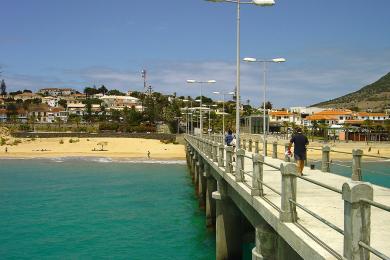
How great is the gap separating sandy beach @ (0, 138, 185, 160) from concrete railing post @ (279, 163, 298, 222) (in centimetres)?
6382

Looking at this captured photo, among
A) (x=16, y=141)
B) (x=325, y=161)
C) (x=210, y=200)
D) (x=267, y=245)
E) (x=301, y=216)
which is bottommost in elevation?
(x=210, y=200)

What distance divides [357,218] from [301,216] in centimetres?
294

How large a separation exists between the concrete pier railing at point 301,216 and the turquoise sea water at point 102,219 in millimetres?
3516

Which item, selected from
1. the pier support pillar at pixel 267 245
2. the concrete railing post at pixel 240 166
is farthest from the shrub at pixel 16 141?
the pier support pillar at pixel 267 245

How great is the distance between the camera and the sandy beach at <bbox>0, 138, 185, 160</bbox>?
74537 millimetres

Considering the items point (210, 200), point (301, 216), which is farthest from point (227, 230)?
point (301, 216)

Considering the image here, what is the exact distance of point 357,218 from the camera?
439 centimetres

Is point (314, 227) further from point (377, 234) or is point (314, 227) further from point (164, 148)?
point (164, 148)

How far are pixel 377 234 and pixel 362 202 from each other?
217cm

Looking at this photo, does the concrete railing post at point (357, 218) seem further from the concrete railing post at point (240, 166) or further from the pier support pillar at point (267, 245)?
the concrete railing post at point (240, 166)

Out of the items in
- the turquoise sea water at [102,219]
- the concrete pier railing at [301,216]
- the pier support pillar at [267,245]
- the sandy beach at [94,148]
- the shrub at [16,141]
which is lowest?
the turquoise sea water at [102,219]

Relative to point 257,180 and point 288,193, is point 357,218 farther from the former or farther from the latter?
point 257,180

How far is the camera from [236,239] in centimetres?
1430

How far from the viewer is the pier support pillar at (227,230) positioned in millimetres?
14156
